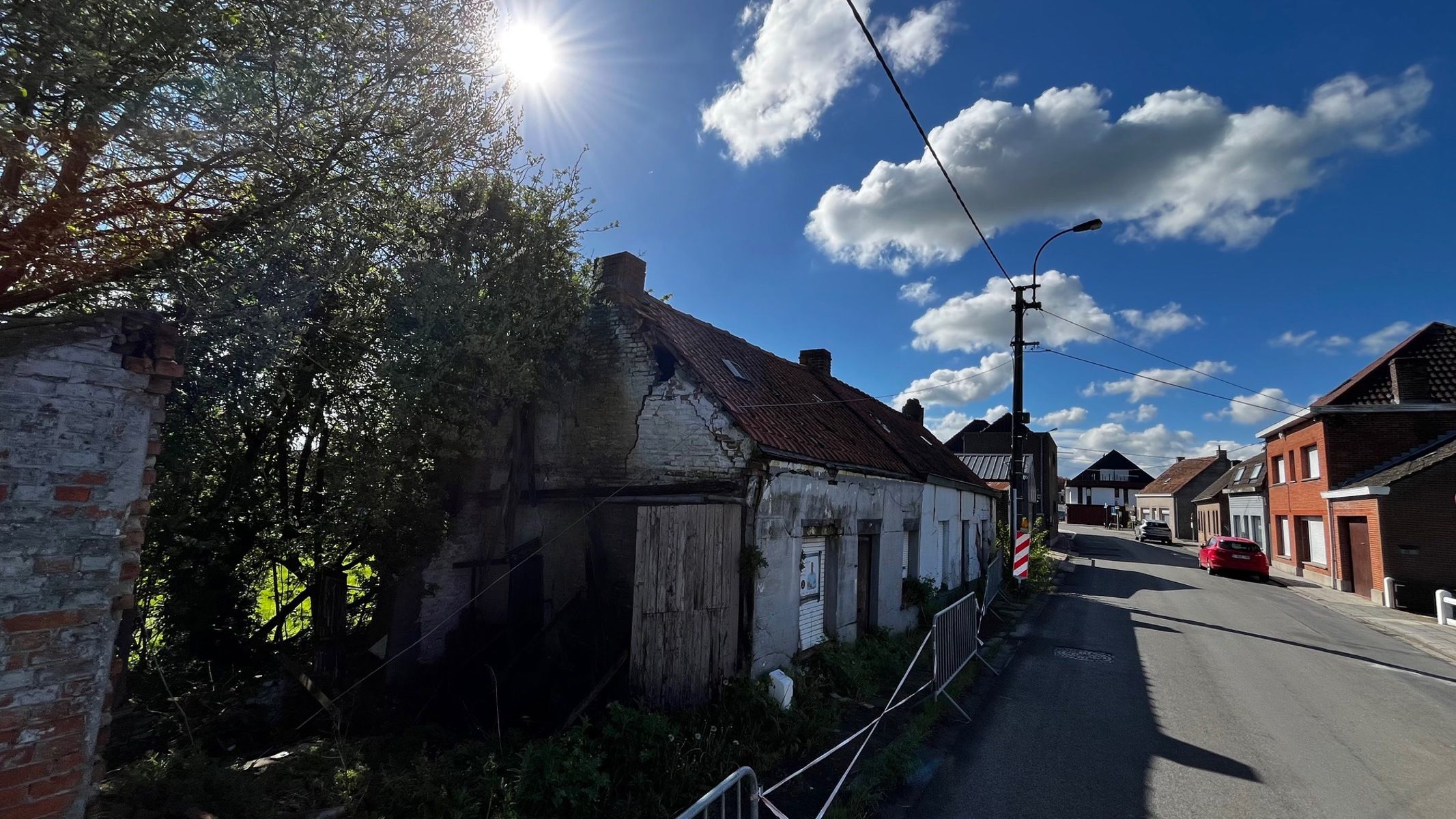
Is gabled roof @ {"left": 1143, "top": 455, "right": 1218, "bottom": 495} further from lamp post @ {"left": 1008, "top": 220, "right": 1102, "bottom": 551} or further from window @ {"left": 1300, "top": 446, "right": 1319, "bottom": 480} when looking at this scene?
lamp post @ {"left": 1008, "top": 220, "right": 1102, "bottom": 551}

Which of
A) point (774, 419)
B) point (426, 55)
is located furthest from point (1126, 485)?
point (426, 55)

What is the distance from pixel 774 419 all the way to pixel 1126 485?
88.1 metres

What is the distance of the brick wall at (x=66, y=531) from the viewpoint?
353 cm

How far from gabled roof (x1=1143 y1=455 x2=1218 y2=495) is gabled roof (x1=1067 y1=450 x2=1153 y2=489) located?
562 inches

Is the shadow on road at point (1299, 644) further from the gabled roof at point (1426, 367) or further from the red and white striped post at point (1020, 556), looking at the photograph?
the gabled roof at point (1426, 367)

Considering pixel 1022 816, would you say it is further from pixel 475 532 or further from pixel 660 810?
pixel 475 532

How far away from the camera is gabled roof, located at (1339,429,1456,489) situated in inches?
685

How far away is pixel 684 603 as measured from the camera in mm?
7266

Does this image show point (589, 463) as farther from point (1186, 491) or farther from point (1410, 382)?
point (1186, 491)

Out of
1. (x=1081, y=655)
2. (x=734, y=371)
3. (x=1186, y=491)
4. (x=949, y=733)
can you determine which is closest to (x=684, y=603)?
(x=949, y=733)

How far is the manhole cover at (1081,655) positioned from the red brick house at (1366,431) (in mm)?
13504

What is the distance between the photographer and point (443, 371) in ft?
23.2

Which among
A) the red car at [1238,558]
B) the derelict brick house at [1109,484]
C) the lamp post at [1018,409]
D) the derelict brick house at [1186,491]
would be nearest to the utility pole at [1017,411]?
the lamp post at [1018,409]

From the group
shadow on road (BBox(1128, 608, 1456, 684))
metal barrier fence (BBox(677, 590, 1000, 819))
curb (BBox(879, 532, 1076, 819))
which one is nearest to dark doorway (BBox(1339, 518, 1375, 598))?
shadow on road (BBox(1128, 608, 1456, 684))
